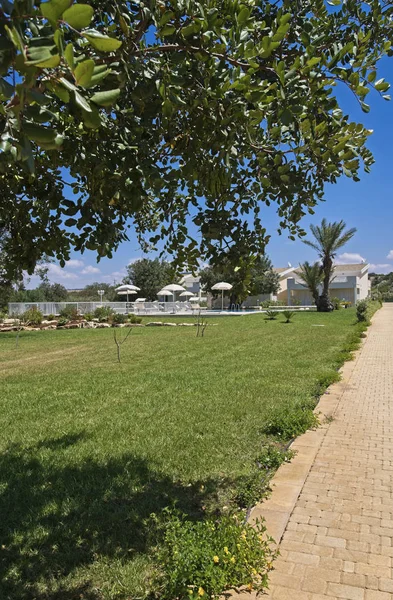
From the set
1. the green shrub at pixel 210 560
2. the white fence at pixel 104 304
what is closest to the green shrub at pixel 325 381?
the green shrub at pixel 210 560

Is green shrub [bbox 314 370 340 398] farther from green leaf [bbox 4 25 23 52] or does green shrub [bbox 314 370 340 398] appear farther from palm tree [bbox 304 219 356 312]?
palm tree [bbox 304 219 356 312]

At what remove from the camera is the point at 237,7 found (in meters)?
2.23

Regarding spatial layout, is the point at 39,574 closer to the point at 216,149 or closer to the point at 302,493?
the point at 302,493

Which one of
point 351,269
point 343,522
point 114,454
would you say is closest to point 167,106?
point 343,522

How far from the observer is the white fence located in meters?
34.1

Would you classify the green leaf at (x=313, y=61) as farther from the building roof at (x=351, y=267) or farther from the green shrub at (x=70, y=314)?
the building roof at (x=351, y=267)

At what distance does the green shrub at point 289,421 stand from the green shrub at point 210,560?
2.62 m

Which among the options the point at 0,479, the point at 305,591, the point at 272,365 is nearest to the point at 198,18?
the point at 305,591

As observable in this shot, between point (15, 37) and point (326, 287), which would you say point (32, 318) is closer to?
point (326, 287)

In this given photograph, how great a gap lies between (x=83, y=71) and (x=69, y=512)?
12.1 ft

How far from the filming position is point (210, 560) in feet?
9.24

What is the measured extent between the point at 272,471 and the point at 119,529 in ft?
5.79

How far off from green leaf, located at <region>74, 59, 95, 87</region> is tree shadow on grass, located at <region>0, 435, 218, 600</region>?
113 inches

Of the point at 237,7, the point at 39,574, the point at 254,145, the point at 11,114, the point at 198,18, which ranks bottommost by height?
the point at 39,574
